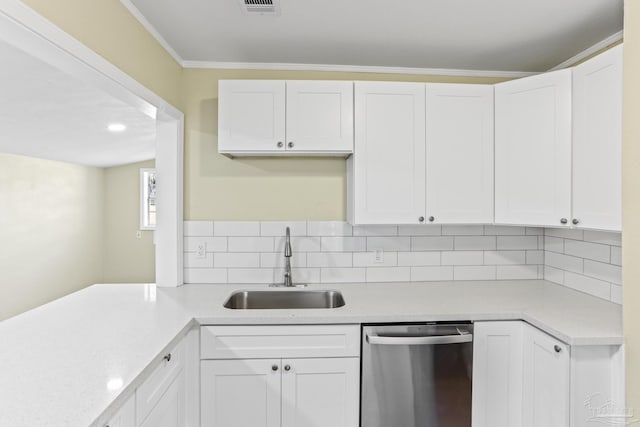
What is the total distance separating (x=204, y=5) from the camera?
65.7 inches

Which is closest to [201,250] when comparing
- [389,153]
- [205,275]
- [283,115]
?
[205,275]

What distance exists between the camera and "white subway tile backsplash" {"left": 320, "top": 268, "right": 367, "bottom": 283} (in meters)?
2.39

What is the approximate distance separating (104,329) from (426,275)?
1924 mm

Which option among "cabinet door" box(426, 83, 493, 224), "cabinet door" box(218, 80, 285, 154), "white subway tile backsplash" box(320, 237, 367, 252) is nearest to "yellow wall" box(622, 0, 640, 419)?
"cabinet door" box(426, 83, 493, 224)

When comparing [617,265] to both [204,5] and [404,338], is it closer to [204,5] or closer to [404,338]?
[404,338]

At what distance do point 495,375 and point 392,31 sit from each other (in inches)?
75.0

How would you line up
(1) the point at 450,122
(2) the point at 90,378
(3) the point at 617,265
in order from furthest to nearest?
(1) the point at 450,122 < (3) the point at 617,265 < (2) the point at 90,378

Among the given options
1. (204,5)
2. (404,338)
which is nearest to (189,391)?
(404,338)

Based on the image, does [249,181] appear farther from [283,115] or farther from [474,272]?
[474,272]

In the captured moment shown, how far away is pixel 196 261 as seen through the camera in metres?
2.35

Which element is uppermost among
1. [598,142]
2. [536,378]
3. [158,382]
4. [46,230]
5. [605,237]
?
[598,142]

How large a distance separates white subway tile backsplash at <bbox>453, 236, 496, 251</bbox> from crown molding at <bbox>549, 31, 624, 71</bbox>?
1.23 m

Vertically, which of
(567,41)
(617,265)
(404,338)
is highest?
(567,41)

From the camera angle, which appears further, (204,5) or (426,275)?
(426,275)
